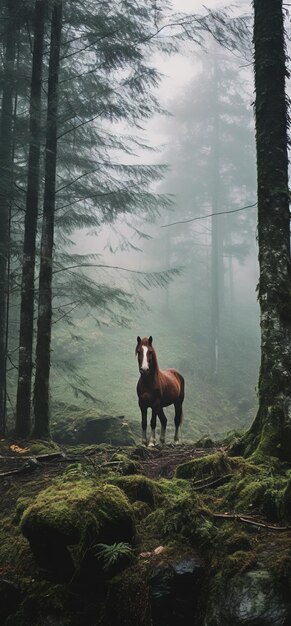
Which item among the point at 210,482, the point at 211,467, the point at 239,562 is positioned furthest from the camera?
the point at 211,467

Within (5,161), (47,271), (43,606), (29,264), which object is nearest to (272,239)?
(43,606)

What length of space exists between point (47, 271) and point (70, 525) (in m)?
7.60

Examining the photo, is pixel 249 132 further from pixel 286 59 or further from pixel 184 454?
pixel 184 454

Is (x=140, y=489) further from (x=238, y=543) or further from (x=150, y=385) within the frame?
(x=150, y=385)

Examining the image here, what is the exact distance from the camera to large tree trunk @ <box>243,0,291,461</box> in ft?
17.8

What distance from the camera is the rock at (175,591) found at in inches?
128

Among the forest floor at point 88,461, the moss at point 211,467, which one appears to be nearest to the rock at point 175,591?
the moss at point 211,467

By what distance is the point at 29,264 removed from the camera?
10492 millimetres

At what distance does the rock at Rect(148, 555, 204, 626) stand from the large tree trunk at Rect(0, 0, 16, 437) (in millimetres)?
7756

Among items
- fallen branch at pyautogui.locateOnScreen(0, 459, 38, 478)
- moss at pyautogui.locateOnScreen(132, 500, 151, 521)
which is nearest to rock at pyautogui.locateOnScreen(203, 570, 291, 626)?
moss at pyautogui.locateOnScreen(132, 500, 151, 521)

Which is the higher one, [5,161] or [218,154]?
[218,154]

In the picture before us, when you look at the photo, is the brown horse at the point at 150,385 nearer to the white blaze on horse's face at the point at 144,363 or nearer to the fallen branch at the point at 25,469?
the white blaze on horse's face at the point at 144,363

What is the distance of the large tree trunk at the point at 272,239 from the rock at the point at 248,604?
2201mm

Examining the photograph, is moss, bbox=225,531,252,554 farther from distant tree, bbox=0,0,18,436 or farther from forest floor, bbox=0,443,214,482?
distant tree, bbox=0,0,18,436
